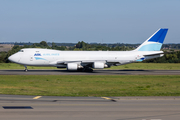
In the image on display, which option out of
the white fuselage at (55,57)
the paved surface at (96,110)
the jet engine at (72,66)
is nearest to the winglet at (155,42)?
the white fuselage at (55,57)

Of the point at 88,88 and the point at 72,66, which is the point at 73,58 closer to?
the point at 72,66

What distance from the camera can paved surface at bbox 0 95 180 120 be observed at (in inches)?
487

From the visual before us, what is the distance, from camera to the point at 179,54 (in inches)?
3730

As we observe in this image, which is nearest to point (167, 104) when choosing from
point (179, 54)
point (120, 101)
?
point (120, 101)

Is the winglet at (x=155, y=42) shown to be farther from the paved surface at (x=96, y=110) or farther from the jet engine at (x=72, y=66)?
the paved surface at (x=96, y=110)

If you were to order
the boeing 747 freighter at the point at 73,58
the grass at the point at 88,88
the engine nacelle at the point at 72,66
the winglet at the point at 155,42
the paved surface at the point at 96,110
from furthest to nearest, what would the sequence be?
the winglet at the point at 155,42
the boeing 747 freighter at the point at 73,58
the engine nacelle at the point at 72,66
the grass at the point at 88,88
the paved surface at the point at 96,110

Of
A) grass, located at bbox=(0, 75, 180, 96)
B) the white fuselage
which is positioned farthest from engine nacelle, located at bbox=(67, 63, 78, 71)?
grass, located at bbox=(0, 75, 180, 96)

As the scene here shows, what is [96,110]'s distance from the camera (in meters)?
14.0

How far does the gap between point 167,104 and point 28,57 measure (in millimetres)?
34578

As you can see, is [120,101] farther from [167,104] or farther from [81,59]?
[81,59]

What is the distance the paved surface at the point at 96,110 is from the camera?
12367 mm

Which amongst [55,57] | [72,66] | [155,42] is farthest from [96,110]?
[155,42]
